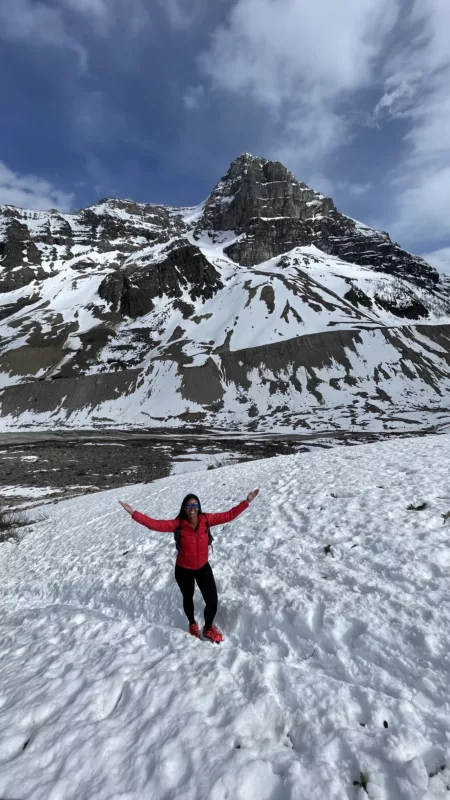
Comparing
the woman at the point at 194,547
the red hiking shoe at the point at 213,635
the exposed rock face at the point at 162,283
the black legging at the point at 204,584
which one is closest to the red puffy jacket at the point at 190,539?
the woman at the point at 194,547

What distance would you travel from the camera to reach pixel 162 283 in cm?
15488

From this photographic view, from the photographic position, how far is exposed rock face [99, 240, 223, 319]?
14725 centimetres

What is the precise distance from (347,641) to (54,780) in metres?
3.95

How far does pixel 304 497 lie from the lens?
36.6 ft

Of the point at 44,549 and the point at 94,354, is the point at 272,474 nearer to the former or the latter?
the point at 44,549

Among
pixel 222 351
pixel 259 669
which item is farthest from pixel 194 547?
pixel 222 351

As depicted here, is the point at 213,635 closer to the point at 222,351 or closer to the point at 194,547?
the point at 194,547

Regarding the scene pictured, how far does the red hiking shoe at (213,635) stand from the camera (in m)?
6.12

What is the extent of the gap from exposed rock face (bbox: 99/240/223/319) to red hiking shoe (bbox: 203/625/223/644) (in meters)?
147

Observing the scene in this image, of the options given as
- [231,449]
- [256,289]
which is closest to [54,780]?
[231,449]

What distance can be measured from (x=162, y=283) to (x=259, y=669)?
530 ft

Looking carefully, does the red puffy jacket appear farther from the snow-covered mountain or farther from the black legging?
the snow-covered mountain

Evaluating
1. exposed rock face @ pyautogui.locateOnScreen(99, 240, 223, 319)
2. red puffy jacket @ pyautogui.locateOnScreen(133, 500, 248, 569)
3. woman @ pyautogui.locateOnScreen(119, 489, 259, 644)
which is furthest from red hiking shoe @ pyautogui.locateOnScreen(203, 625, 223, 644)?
exposed rock face @ pyautogui.locateOnScreen(99, 240, 223, 319)

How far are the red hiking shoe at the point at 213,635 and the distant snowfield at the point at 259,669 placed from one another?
0.22 metres
